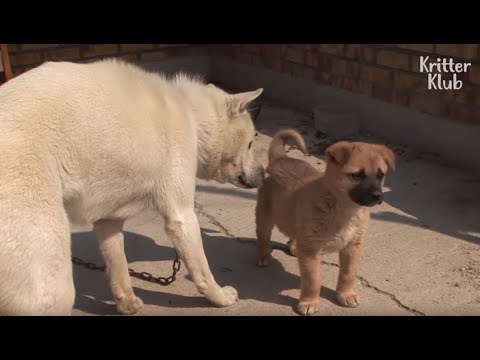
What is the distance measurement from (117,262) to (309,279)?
48.7 inches

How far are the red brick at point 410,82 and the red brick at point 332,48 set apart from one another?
998mm

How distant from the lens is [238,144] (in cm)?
383

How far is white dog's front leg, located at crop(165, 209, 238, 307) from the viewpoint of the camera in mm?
3410

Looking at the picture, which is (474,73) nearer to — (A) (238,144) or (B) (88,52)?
(A) (238,144)

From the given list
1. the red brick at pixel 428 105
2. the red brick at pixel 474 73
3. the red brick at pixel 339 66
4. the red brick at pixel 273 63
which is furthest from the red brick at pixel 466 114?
the red brick at pixel 273 63

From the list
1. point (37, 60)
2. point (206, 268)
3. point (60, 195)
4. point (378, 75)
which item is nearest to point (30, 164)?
point (60, 195)

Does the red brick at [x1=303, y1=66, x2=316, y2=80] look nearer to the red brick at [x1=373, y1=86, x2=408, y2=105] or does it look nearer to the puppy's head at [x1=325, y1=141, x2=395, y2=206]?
the red brick at [x1=373, y1=86, x2=408, y2=105]

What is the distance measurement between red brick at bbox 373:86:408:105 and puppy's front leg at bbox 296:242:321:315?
12.1 ft

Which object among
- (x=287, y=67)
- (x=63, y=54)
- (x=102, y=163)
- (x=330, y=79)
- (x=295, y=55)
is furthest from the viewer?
(x=63, y=54)

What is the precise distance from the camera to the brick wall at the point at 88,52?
885 cm

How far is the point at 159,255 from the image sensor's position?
475cm

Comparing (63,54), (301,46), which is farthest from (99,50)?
(301,46)
